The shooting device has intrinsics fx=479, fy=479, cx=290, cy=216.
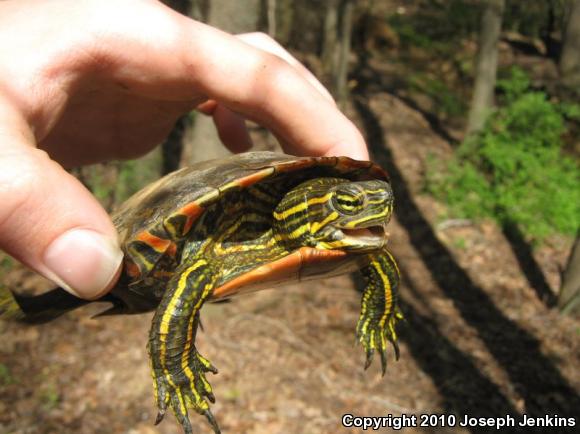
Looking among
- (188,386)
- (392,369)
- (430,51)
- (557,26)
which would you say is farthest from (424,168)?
(557,26)

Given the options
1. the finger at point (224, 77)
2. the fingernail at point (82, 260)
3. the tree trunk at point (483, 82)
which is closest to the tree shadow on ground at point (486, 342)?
the tree trunk at point (483, 82)

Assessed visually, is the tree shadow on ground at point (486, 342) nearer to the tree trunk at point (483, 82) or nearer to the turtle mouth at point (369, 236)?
the tree trunk at point (483, 82)

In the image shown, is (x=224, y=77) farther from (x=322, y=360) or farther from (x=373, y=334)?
(x=322, y=360)

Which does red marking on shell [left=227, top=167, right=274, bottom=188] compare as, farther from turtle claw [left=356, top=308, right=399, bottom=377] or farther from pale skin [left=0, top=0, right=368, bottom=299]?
turtle claw [left=356, top=308, right=399, bottom=377]

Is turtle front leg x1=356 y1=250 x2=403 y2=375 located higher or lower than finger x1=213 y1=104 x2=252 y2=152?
lower

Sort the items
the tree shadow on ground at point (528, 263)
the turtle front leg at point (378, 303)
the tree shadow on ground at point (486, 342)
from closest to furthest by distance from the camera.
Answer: the turtle front leg at point (378, 303) < the tree shadow on ground at point (486, 342) < the tree shadow on ground at point (528, 263)

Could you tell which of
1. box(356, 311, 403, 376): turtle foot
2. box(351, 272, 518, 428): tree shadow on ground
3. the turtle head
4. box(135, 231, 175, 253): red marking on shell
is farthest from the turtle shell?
box(351, 272, 518, 428): tree shadow on ground
